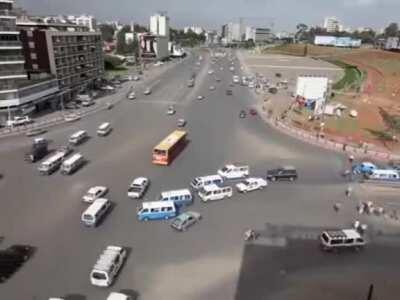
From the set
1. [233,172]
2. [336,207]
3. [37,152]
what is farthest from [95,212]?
[336,207]

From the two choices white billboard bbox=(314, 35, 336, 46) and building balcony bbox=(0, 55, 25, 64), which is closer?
building balcony bbox=(0, 55, 25, 64)

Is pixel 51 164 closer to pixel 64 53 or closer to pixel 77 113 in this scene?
pixel 77 113

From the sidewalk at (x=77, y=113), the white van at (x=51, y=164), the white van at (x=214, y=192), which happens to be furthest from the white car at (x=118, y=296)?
the sidewalk at (x=77, y=113)

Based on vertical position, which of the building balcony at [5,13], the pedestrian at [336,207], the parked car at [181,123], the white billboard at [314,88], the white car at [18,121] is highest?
the building balcony at [5,13]

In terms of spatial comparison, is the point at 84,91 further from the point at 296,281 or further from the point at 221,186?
the point at 296,281

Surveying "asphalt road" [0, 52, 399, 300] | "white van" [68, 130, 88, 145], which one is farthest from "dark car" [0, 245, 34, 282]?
"white van" [68, 130, 88, 145]

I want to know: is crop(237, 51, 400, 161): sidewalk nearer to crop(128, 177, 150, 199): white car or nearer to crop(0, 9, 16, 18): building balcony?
crop(128, 177, 150, 199): white car

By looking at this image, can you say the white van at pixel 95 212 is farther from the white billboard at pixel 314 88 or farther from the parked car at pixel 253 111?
the white billboard at pixel 314 88
